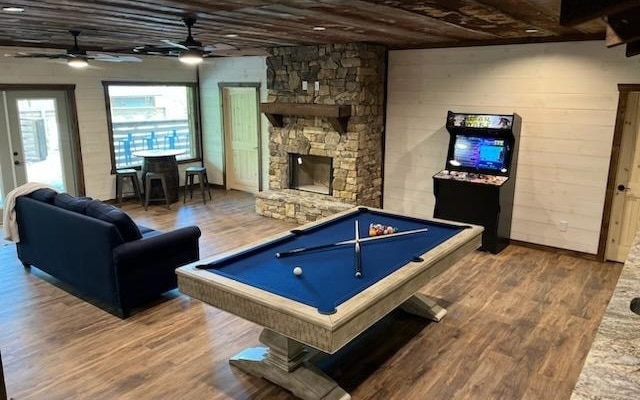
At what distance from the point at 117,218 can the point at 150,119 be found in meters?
5.15

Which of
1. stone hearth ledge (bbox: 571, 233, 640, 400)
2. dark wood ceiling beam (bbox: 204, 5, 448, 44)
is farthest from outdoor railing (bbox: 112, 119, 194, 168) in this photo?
stone hearth ledge (bbox: 571, 233, 640, 400)

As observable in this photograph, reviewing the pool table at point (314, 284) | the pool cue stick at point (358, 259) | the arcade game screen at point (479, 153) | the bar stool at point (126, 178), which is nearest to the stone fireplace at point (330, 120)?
the arcade game screen at point (479, 153)

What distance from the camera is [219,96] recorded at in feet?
30.2

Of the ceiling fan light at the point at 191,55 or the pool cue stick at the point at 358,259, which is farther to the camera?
the ceiling fan light at the point at 191,55

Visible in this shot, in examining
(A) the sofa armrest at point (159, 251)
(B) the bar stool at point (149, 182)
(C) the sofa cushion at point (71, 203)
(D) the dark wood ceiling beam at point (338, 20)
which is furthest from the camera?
(B) the bar stool at point (149, 182)

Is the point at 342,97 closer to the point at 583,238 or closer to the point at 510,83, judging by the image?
the point at 510,83

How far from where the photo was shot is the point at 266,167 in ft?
29.0

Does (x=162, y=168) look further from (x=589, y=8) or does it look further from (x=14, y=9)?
(x=589, y=8)

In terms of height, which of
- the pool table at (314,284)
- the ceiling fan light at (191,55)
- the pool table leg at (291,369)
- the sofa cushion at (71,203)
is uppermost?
the ceiling fan light at (191,55)

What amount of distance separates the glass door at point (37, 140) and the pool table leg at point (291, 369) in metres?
5.72

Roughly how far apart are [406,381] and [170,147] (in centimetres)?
729

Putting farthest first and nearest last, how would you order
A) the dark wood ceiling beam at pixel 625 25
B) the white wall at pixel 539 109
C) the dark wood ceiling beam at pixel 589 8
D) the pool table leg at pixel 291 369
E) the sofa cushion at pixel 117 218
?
the white wall at pixel 539 109, the sofa cushion at pixel 117 218, the pool table leg at pixel 291 369, the dark wood ceiling beam at pixel 625 25, the dark wood ceiling beam at pixel 589 8

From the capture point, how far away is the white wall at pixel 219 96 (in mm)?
8562

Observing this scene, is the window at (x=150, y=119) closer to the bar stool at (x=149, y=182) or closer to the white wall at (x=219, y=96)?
the white wall at (x=219, y=96)
